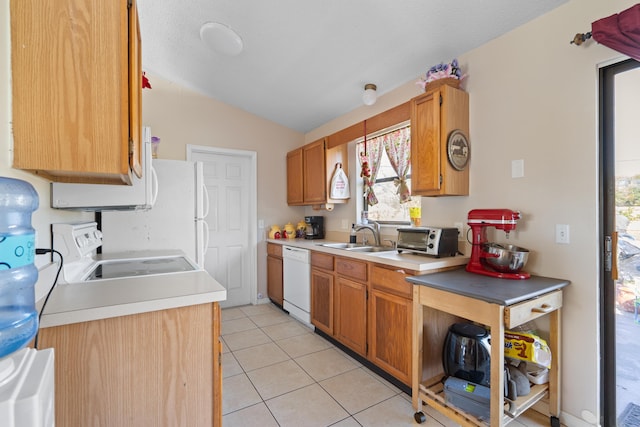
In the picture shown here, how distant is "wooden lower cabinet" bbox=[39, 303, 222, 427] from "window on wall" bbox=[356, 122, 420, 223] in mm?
2233

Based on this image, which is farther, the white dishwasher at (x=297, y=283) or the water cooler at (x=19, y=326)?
the white dishwasher at (x=297, y=283)

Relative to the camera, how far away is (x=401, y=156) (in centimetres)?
294

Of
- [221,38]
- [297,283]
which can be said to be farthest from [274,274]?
[221,38]

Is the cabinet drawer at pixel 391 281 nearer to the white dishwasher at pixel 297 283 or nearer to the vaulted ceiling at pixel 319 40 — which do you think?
the white dishwasher at pixel 297 283

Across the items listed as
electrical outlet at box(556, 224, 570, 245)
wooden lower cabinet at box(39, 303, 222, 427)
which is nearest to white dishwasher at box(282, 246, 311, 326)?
wooden lower cabinet at box(39, 303, 222, 427)

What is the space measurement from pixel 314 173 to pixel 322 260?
3.88 feet

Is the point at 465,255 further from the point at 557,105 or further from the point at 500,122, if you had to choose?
the point at 557,105

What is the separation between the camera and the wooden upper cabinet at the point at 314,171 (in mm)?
3457

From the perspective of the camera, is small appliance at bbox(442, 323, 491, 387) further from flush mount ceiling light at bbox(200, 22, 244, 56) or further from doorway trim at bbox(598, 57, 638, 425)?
flush mount ceiling light at bbox(200, 22, 244, 56)

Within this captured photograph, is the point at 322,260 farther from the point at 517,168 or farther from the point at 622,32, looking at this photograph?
the point at 622,32

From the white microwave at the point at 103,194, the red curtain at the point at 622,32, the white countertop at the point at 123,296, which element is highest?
the red curtain at the point at 622,32

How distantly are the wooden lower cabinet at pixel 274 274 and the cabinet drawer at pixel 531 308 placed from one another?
8.72 feet

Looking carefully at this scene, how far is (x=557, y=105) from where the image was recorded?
1815 mm

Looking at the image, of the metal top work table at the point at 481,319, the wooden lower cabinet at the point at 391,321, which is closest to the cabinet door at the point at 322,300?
the wooden lower cabinet at the point at 391,321
